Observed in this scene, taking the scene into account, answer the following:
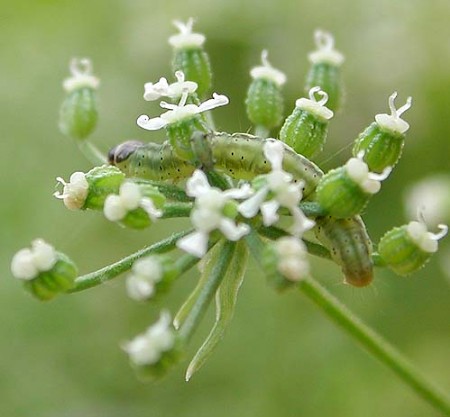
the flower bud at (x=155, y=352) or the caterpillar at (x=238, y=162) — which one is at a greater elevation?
the caterpillar at (x=238, y=162)

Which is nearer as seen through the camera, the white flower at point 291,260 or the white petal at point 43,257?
the white flower at point 291,260

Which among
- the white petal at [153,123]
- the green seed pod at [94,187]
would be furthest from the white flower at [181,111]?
the green seed pod at [94,187]

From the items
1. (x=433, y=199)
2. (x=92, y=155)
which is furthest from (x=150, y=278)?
(x=433, y=199)

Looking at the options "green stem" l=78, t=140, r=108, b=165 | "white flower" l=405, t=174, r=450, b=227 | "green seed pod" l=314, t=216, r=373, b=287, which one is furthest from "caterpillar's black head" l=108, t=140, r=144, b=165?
"white flower" l=405, t=174, r=450, b=227

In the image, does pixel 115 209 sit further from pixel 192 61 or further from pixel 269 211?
pixel 192 61

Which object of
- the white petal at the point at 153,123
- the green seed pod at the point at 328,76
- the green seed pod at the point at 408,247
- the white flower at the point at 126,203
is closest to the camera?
the white flower at the point at 126,203

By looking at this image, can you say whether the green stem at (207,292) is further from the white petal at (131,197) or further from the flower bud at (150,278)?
the white petal at (131,197)

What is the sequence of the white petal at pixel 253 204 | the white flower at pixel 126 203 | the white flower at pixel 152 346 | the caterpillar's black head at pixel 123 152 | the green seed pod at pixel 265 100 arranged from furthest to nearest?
the green seed pod at pixel 265 100 → the caterpillar's black head at pixel 123 152 → the white flower at pixel 126 203 → the white petal at pixel 253 204 → the white flower at pixel 152 346
